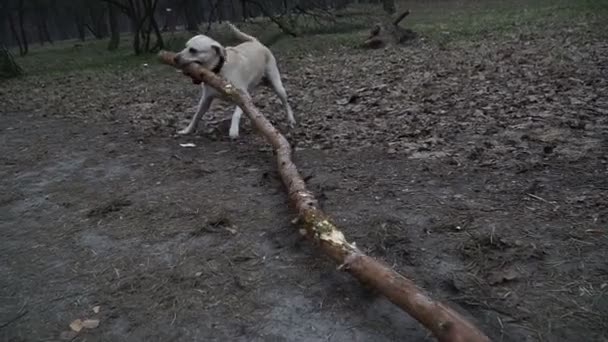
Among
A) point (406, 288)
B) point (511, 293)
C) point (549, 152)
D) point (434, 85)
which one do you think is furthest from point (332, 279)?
point (434, 85)

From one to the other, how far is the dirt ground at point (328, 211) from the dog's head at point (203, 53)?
843mm

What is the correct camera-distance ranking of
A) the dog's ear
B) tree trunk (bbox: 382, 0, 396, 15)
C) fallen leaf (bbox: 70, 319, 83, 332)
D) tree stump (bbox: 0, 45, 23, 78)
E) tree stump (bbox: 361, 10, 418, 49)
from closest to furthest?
1. fallen leaf (bbox: 70, 319, 83, 332)
2. the dog's ear
3. tree stump (bbox: 0, 45, 23, 78)
4. tree stump (bbox: 361, 10, 418, 49)
5. tree trunk (bbox: 382, 0, 396, 15)

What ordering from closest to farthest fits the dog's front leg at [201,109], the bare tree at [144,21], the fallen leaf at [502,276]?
→ the fallen leaf at [502,276] < the dog's front leg at [201,109] < the bare tree at [144,21]

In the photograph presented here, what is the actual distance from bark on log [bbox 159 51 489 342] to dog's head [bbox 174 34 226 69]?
5.70 feet

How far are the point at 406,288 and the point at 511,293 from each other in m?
0.65

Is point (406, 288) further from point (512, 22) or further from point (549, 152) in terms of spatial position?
point (512, 22)

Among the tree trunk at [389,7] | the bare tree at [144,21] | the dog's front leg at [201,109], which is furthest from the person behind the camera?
the tree trunk at [389,7]

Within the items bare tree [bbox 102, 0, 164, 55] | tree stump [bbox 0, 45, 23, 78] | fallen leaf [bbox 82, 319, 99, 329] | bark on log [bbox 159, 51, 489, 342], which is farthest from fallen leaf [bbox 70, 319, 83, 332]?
bare tree [bbox 102, 0, 164, 55]

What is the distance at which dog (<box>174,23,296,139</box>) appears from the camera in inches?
210

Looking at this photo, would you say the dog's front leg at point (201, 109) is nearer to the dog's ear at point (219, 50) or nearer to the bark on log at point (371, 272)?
the dog's ear at point (219, 50)

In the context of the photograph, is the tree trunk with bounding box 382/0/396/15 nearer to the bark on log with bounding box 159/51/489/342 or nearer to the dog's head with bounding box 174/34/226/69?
the dog's head with bounding box 174/34/226/69

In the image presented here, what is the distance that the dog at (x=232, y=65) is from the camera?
5.33 m

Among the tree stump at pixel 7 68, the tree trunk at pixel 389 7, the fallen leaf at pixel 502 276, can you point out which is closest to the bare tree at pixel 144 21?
the tree stump at pixel 7 68

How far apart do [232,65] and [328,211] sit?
2627 millimetres
